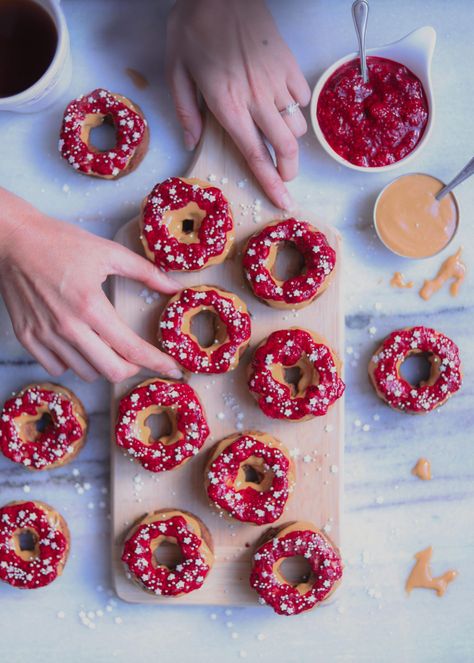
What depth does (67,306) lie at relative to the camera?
1.83m

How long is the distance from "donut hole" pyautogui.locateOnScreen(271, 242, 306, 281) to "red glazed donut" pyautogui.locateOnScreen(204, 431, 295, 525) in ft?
1.24

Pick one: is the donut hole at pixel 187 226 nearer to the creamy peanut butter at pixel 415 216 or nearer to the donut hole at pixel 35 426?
the creamy peanut butter at pixel 415 216

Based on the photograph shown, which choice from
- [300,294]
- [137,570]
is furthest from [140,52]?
[137,570]

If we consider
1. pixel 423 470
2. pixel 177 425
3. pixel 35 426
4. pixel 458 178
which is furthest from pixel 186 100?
pixel 423 470

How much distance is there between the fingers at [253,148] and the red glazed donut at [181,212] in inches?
4.0

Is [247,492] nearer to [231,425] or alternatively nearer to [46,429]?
[231,425]

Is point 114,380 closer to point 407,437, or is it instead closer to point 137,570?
point 137,570

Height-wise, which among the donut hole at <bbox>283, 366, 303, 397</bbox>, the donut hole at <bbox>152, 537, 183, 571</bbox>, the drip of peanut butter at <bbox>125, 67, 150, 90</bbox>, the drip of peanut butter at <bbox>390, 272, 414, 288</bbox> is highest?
the drip of peanut butter at <bbox>125, 67, 150, 90</bbox>

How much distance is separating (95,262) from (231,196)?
0.35m

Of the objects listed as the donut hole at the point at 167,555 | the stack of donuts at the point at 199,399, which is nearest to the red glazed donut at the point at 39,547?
the stack of donuts at the point at 199,399

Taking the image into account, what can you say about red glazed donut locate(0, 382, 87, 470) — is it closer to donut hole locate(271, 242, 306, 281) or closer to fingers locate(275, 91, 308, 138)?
donut hole locate(271, 242, 306, 281)

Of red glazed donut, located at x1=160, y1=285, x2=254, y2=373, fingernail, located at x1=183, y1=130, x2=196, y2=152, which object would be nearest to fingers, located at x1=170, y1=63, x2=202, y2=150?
fingernail, located at x1=183, y1=130, x2=196, y2=152

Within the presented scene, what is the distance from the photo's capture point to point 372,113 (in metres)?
1.86

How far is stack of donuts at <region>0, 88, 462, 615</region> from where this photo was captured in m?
1.87
